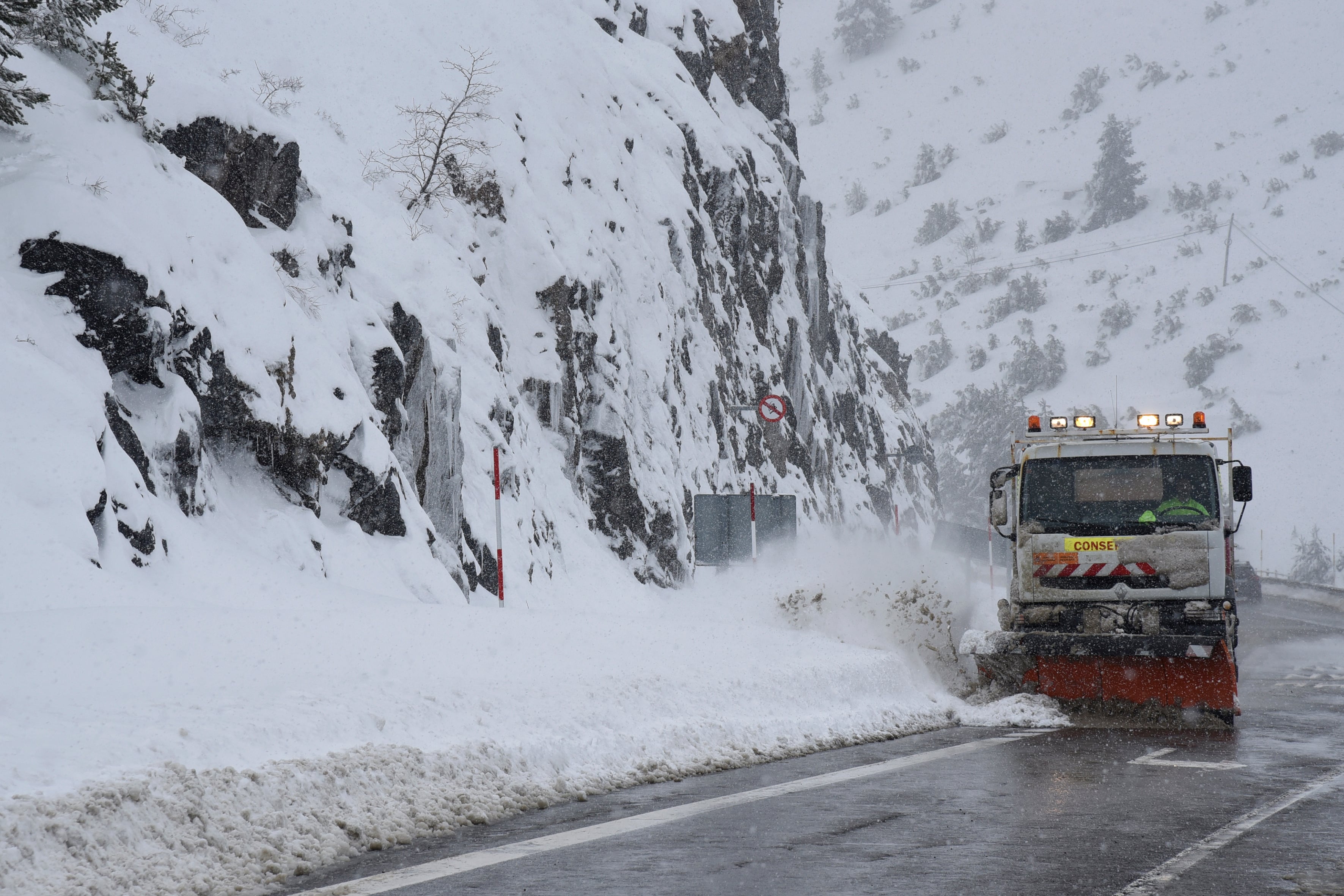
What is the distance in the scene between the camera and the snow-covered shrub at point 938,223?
147 metres

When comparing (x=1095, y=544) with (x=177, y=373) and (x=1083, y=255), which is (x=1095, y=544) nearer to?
(x=177, y=373)

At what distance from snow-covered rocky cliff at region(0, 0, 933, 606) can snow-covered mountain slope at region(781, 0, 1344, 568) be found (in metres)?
17.8

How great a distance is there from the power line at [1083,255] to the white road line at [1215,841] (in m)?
121

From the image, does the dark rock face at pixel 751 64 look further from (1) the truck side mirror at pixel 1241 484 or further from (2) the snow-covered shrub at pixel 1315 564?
(2) the snow-covered shrub at pixel 1315 564

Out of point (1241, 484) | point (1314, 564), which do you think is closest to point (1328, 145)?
point (1314, 564)

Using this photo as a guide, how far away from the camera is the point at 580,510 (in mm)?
23719

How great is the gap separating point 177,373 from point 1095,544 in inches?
351

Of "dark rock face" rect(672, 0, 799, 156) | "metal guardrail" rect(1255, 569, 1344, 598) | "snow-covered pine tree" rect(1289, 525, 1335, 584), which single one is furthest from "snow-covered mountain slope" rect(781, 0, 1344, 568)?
"dark rock face" rect(672, 0, 799, 156)

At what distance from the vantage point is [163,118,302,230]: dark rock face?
49.3ft

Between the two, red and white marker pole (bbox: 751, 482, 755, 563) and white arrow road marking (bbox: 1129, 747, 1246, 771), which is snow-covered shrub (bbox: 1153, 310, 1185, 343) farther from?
white arrow road marking (bbox: 1129, 747, 1246, 771)

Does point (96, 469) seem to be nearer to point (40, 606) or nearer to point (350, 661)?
point (40, 606)

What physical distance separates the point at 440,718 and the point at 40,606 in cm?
290

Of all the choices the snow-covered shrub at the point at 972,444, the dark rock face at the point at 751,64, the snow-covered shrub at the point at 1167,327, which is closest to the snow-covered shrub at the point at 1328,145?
the snow-covered shrub at the point at 1167,327

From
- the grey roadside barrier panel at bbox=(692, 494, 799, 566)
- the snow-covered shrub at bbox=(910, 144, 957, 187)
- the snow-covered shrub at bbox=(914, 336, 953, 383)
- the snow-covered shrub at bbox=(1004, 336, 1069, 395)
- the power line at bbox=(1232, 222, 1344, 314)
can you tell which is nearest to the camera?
the grey roadside barrier panel at bbox=(692, 494, 799, 566)
